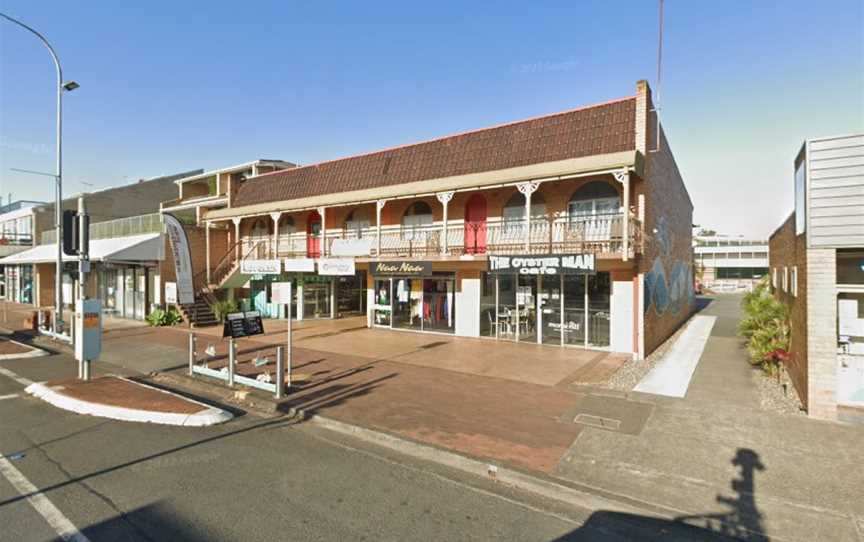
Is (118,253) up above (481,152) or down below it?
below

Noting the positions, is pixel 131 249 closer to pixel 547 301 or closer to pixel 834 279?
pixel 547 301

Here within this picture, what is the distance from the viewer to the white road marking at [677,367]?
9227 millimetres

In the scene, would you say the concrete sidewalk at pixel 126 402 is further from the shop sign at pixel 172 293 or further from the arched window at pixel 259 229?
the arched window at pixel 259 229

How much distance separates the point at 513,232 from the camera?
1463 cm

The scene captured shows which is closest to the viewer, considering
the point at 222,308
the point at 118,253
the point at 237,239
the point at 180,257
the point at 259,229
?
the point at 180,257

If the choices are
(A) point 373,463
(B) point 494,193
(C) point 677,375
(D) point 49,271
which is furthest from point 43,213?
(C) point 677,375

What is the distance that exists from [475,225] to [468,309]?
295 cm

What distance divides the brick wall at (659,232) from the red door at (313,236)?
1237 cm

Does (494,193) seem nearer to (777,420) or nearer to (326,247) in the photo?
(326,247)

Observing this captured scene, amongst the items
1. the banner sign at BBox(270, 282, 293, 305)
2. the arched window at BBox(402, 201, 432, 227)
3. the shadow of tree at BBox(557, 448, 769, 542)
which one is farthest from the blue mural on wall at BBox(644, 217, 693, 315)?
the banner sign at BBox(270, 282, 293, 305)

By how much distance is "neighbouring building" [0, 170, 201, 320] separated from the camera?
67.1 ft

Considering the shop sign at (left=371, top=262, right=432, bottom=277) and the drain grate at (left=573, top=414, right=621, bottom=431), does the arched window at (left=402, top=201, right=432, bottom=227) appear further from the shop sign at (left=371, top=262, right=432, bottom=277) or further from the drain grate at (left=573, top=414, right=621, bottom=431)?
the drain grate at (left=573, top=414, right=621, bottom=431)

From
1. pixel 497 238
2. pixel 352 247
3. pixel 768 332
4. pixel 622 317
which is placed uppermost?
pixel 497 238

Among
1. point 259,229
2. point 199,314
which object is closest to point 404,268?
point 199,314
